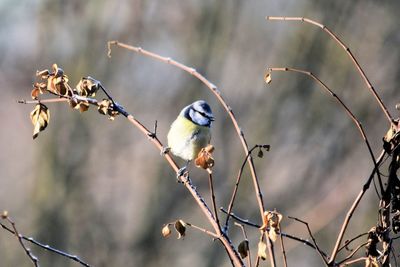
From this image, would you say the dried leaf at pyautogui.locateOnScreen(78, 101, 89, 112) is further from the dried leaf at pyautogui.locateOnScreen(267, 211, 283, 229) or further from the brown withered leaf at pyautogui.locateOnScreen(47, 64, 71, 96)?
the dried leaf at pyautogui.locateOnScreen(267, 211, 283, 229)

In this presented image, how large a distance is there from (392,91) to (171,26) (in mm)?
2654

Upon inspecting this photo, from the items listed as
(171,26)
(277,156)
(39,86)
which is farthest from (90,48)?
(39,86)

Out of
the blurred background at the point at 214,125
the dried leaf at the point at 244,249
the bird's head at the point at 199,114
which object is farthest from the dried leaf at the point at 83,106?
the blurred background at the point at 214,125

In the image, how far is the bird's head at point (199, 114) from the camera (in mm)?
2863

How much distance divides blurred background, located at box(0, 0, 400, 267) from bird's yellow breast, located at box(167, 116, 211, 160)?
13.9ft

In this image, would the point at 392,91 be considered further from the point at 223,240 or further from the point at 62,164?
the point at 223,240

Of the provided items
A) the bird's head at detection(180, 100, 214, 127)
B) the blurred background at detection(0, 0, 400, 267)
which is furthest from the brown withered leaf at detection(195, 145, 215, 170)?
the blurred background at detection(0, 0, 400, 267)

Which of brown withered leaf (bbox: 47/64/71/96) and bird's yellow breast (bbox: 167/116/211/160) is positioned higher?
bird's yellow breast (bbox: 167/116/211/160)

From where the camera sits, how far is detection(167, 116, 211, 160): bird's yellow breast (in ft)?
9.59

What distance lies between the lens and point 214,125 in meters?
7.41

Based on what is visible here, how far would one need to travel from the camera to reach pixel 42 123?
4.86ft

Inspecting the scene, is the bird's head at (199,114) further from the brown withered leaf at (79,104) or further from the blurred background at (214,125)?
the blurred background at (214,125)

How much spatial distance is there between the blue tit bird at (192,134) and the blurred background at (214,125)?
13.9 feet

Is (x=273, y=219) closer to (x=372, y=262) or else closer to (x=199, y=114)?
(x=372, y=262)
